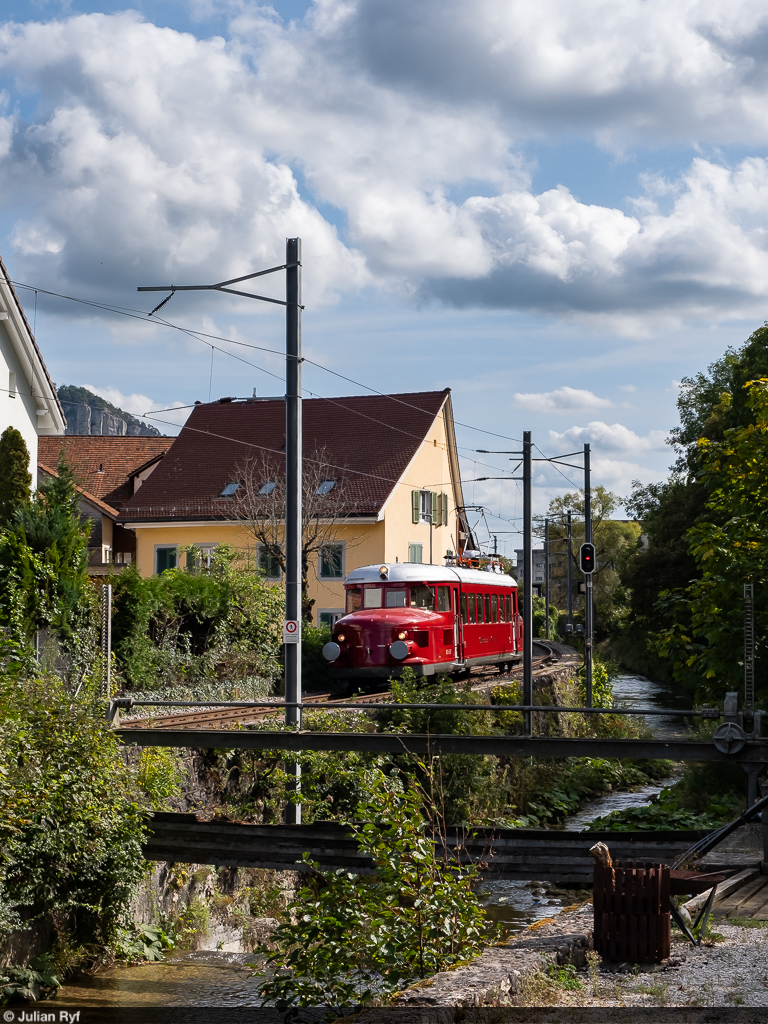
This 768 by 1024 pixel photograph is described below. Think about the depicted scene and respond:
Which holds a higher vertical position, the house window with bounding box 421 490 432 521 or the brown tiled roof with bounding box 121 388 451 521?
the brown tiled roof with bounding box 121 388 451 521

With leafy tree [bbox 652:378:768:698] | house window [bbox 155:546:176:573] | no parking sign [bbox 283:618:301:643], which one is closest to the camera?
leafy tree [bbox 652:378:768:698]

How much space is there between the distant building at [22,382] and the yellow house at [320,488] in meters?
8.87

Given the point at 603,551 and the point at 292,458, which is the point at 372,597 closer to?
the point at 292,458

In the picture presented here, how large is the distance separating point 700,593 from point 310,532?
24620 millimetres

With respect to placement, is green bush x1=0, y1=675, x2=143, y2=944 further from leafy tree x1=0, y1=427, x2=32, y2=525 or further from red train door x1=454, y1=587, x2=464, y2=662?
red train door x1=454, y1=587, x2=464, y2=662

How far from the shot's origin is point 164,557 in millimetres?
45562

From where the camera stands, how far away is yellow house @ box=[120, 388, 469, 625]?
141 feet

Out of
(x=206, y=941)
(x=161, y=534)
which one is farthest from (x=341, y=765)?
(x=161, y=534)

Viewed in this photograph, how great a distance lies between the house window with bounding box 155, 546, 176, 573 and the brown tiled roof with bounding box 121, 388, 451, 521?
4.30 feet

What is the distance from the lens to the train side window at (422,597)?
89.2ft

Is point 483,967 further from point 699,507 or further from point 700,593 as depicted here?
point 699,507

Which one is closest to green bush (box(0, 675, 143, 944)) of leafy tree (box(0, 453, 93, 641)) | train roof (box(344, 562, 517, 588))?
leafy tree (box(0, 453, 93, 641))

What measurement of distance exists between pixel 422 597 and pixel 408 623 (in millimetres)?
1349

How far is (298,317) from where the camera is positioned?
17.2 m
